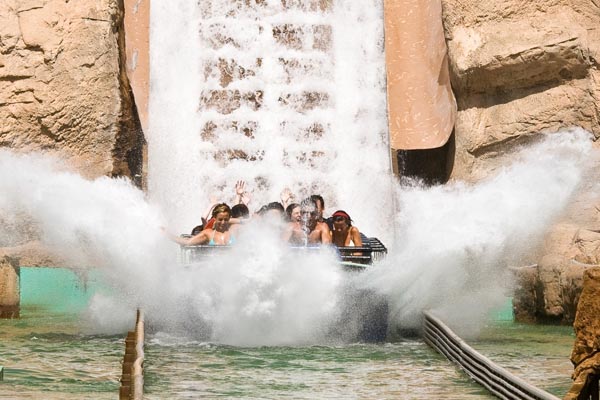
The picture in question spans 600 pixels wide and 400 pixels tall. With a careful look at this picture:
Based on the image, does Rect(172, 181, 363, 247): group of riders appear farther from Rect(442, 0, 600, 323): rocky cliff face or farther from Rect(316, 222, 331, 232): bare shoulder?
Rect(442, 0, 600, 323): rocky cliff face

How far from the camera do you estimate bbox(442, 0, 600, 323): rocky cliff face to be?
13883 mm

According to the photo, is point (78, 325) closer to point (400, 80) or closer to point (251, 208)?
point (251, 208)

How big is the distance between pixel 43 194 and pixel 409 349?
171 inches

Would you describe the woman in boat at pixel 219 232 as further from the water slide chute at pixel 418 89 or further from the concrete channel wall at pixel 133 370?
the water slide chute at pixel 418 89

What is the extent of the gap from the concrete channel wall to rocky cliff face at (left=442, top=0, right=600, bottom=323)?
5.62 metres

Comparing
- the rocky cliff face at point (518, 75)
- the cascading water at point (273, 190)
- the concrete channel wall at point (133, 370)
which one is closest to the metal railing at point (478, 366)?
the cascading water at point (273, 190)

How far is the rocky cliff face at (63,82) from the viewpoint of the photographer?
1486 centimetres

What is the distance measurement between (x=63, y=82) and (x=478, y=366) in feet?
28.0

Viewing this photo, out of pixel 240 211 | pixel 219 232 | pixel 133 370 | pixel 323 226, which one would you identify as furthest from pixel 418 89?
pixel 133 370

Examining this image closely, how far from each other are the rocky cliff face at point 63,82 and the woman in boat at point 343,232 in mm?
4841

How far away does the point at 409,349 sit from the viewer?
967 centimetres

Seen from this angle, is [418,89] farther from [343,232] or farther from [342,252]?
[342,252]

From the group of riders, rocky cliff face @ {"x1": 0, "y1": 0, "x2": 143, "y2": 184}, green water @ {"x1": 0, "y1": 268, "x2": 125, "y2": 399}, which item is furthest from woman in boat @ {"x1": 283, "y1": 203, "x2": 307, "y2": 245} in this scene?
rocky cliff face @ {"x1": 0, "y1": 0, "x2": 143, "y2": 184}

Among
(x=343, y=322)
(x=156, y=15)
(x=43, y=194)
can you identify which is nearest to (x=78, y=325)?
(x=43, y=194)
